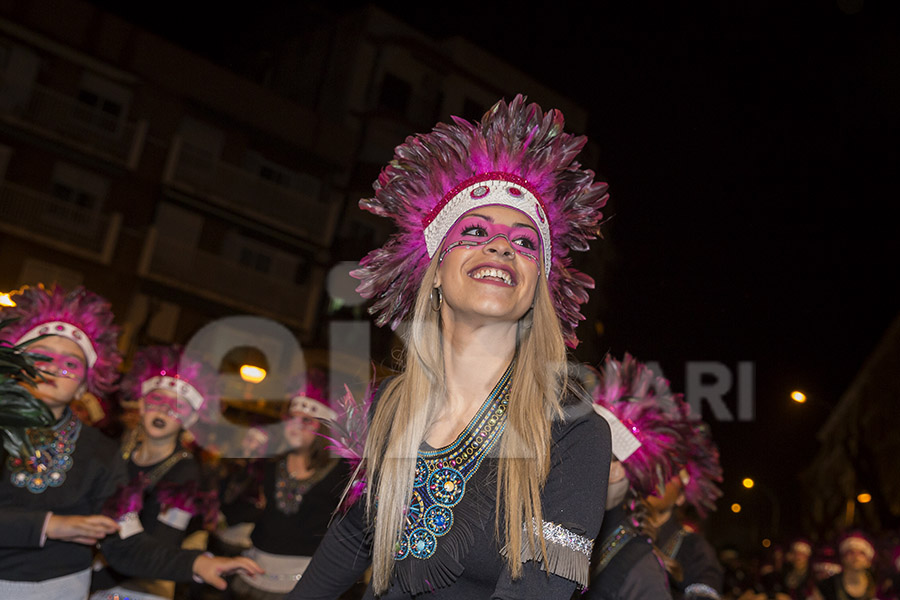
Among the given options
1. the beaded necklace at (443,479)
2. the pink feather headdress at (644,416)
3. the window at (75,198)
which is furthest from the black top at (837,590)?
the window at (75,198)

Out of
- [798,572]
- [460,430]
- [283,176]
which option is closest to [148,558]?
[460,430]

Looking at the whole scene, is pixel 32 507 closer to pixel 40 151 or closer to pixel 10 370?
pixel 10 370

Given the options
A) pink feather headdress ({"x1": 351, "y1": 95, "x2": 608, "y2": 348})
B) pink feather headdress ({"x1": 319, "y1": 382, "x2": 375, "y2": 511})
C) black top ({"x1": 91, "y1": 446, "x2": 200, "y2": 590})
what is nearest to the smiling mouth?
pink feather headdress ({"x1": 351, "y1": 95, "x2": 608, "y2": 348})

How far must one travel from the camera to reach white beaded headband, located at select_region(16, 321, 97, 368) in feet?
12.5

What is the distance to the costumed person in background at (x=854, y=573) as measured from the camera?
8.18 m

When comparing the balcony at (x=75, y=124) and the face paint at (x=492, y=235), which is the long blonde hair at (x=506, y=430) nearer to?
the face paint at (x=492, y=235)

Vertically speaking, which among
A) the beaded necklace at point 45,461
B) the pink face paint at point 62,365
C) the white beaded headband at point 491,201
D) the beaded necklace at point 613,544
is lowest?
the beaded necklace at point 45,461

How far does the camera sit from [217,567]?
346 cm

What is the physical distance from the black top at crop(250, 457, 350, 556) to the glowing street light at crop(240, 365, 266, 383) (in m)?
8.65

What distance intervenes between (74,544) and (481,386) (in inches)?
88.1

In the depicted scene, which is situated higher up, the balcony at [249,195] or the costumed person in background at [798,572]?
the balcony at [249,195]

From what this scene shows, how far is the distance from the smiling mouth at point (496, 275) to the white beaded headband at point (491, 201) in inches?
8.4

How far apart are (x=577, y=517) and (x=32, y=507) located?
2.63 meters

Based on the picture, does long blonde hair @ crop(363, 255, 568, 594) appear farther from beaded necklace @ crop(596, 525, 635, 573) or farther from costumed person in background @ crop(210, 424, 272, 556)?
costumed person in background @ crop(210, 424, 272, 556)
